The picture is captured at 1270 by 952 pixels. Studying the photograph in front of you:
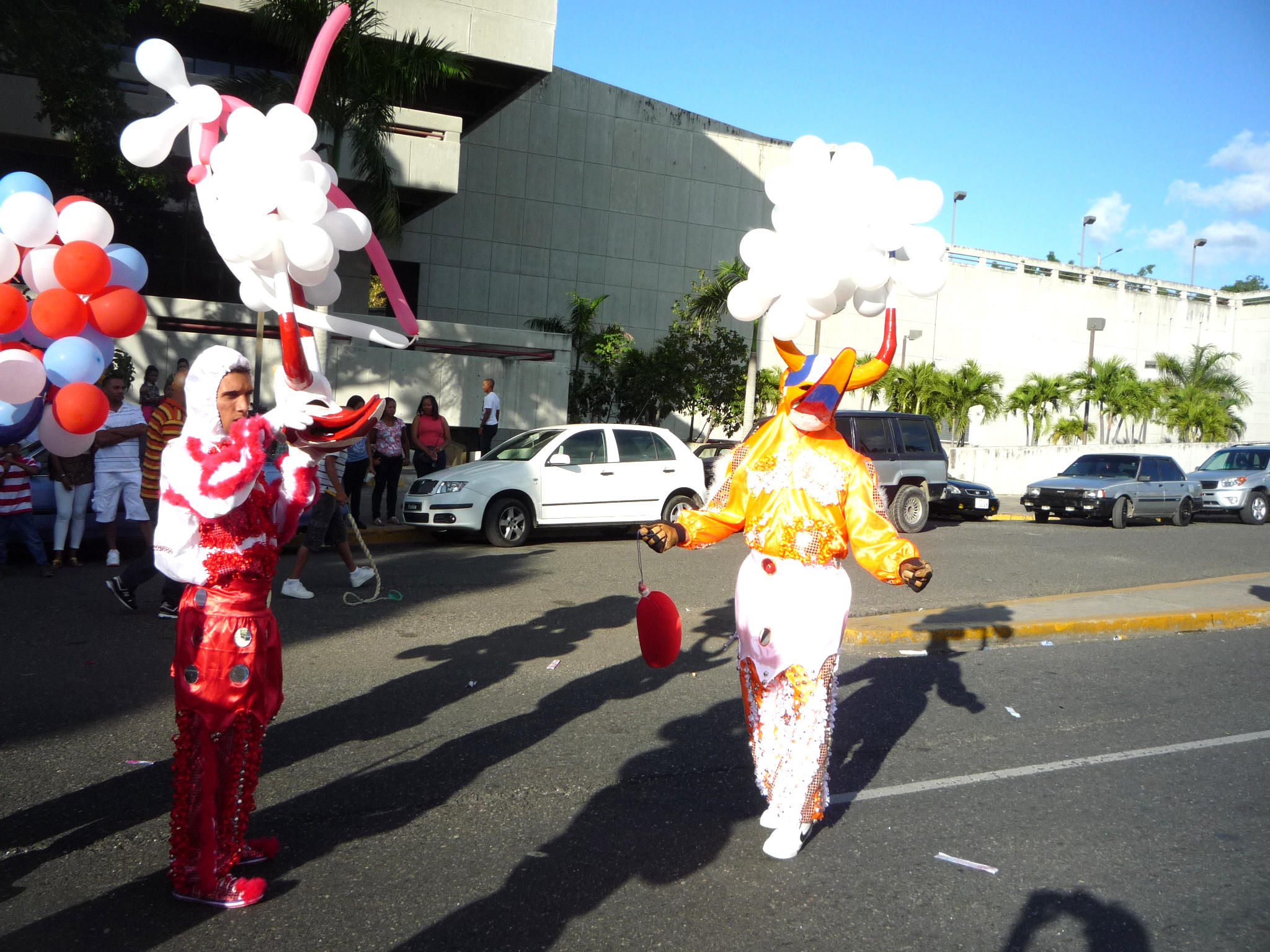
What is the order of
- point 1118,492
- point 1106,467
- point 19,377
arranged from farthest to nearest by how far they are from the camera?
point 1106,467 → point 1118,492 → point 19,377

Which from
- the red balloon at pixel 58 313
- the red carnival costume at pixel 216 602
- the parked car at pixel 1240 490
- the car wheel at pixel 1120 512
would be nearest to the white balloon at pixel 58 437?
the red balloon at pixel 58 313

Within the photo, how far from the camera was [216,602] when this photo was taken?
140 inches

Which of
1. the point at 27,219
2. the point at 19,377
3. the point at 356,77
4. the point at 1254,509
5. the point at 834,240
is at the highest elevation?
the point at 356,77

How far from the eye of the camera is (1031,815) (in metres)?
4.70

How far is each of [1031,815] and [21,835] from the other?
173 inches

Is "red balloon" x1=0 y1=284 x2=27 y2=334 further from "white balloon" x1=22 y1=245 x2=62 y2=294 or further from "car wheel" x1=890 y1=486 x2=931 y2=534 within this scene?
"car wheel" x1=890 y1=486 x2=931 y2=534

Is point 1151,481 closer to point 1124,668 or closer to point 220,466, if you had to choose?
point 1124,668

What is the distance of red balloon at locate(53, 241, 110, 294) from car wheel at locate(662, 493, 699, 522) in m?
10.3

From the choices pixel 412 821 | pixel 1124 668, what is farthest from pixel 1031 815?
pixel 1124 668

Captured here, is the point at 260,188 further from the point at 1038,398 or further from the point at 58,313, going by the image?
the point at 1038,398

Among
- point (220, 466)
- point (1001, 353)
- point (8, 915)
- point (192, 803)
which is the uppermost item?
point (1001, 353)

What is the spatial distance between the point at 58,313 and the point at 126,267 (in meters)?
0.42

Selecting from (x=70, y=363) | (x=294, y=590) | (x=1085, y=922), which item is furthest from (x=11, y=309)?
(x=294, y=590)

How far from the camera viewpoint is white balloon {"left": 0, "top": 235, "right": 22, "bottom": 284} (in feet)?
12.6
